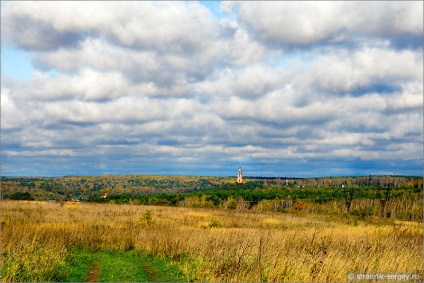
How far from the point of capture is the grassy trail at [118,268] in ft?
42.9

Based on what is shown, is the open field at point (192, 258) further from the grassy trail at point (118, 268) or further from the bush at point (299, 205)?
the bush at point (299, 205)

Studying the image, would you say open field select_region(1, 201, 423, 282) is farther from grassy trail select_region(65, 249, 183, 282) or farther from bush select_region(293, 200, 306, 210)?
bush select_region(293, 200, 306, 210)

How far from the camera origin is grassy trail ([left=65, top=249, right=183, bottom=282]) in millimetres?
13086

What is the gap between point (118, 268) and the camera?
1432 centimetres

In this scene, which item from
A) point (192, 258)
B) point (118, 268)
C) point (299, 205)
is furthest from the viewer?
point (299, 205)

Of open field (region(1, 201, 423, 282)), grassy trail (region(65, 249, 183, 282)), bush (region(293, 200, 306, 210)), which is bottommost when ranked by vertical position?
bush (region(293, 200, 306, 210))

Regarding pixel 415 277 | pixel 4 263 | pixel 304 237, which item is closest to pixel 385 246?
pixel 304 237

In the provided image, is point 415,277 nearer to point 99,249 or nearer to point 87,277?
point 87,277

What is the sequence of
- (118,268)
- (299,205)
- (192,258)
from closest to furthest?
(118,268) < (192,258) < (299,205)

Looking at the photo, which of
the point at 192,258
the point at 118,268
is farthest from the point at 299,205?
the point at 118,268

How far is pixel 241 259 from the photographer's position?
12734 millimetres

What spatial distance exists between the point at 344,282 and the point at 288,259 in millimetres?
2247

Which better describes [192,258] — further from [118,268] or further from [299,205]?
[299,205]

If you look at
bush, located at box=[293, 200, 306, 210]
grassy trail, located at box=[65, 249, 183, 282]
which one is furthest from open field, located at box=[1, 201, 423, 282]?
bush, located at box=[293, 200, 306, 210]
